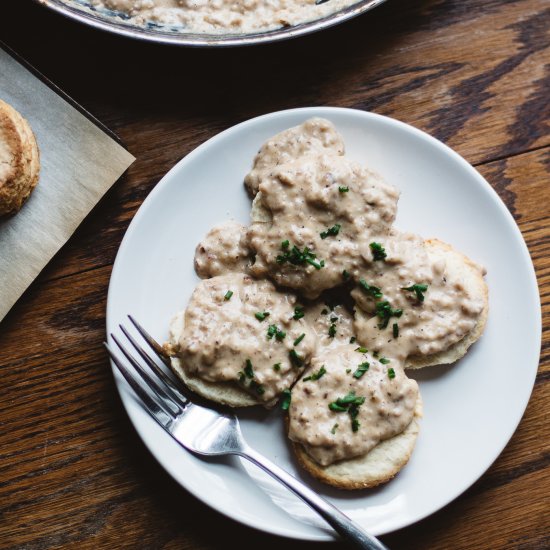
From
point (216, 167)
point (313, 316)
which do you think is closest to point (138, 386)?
point (313, 316)

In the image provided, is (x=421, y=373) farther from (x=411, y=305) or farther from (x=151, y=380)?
(x=151, y=380)

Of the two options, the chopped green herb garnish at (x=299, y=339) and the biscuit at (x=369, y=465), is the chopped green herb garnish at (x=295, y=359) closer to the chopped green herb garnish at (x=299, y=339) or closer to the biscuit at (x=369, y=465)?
the chopped green herb garnish at (x=299, y=339)

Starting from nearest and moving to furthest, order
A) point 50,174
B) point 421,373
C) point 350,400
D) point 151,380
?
point 350,400 → point 151,380 → point 421,373 → point 50,174

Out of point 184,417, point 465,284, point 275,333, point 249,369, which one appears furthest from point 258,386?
point 465,284

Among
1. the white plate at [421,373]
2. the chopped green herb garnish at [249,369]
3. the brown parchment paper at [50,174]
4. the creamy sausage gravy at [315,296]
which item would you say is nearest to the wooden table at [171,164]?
the brown parchment paper at [50,174]

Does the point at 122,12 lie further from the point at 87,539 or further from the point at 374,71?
the point at 87,539
